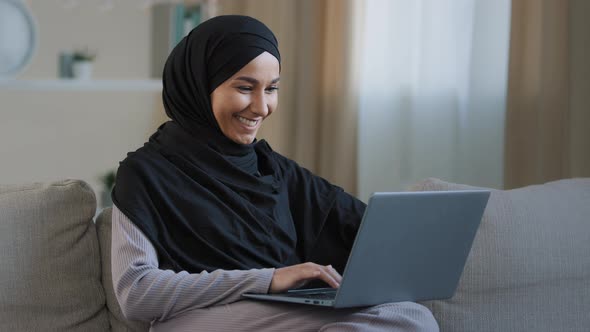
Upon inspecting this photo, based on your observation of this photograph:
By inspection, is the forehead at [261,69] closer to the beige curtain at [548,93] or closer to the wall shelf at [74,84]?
the beige curtain at [548,93]

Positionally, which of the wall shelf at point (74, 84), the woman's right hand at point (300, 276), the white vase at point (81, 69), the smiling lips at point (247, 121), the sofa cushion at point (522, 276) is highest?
the smiling lips at point (247, 121)

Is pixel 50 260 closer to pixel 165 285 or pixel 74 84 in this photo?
pixel 165 285

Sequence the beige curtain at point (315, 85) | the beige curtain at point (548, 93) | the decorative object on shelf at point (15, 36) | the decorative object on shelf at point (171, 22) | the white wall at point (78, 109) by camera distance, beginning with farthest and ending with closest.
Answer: the white wall at point (78, 109) < the decorative object on shelf at point (171, 22) < the beige curtain at point (315, 85) < the decorative object on shelf at point (15, 36) < the beige curtain at point (548, 93)

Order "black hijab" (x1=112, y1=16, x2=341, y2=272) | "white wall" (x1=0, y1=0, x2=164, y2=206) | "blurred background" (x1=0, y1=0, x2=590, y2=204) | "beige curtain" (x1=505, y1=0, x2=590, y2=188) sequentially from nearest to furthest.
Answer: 1. "black hijab" (x1=112, y1=16, x2=341, y2=272)
2. "beige curtain" (x1=505, y1=0, x2=590, y2=188)
3. "blurred background" (x1=0, y1=0, x2=590, y2=204)
4. "white wall" (x1=0, y1=0, x2=164, y2=206)

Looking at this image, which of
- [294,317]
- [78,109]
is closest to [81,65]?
[78,109]

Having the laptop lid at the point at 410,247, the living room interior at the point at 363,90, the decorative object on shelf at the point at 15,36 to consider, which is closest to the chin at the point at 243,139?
the laptop lid at the point at 410,247

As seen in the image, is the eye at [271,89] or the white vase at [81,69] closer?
the eye at [271,89]

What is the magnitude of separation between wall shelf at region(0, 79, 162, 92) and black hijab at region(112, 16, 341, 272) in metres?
1.81

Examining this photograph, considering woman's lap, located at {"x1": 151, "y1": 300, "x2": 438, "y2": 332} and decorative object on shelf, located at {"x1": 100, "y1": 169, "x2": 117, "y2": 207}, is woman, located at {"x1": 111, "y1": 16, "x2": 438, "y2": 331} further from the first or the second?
decorative object on shelf, located at {"x1": 100, "y1": 169, "x2": 117, "y2": 207}

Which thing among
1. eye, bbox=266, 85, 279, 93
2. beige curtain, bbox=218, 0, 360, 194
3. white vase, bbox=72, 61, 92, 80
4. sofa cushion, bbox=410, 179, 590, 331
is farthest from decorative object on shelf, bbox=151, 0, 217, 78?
sofa cushion, bbox=410, 179, 590, 331

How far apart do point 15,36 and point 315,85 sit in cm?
125

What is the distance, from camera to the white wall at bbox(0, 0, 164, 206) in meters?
4.37

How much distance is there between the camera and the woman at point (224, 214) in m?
1.71

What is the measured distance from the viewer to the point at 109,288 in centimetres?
195
